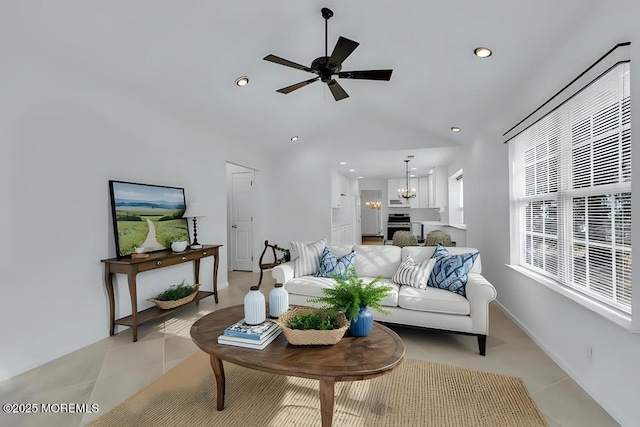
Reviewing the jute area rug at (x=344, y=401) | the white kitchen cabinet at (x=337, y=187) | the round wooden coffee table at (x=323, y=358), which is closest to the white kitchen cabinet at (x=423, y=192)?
the white kitchen cabinet at (x=337, y=187)

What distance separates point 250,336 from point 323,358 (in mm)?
457

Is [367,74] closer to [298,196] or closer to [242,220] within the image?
[298,196]

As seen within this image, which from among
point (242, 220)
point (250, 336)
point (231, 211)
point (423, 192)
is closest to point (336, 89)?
point (250, 336)

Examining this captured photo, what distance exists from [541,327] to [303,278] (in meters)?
2.36

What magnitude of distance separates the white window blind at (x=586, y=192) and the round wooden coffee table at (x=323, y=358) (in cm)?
151

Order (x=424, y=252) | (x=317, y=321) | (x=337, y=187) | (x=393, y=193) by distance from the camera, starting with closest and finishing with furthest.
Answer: (x=317, y=321)
(x=424, y=252)
(x=337, y=187)
(x=393, y=193)

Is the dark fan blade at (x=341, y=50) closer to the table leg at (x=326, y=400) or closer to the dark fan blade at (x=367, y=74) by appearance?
the dark fan blade at (x=367, y=74)

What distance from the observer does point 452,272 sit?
9.45 feet

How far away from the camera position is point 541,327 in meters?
2.67

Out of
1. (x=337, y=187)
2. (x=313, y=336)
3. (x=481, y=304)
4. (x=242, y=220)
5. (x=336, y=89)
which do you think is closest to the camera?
(x=313, y=336)

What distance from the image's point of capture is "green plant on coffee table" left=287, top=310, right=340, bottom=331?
68.5 inches

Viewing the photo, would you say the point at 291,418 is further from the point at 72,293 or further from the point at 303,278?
the point at 72,293

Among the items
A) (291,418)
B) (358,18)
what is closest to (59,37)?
(358,18)

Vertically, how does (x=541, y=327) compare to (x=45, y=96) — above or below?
below
